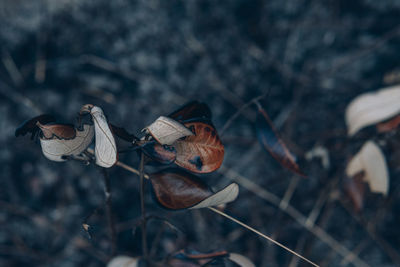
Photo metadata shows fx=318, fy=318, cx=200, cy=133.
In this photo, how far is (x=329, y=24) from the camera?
99 centimetres

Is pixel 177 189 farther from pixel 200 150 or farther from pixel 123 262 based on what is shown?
pixel 123 262

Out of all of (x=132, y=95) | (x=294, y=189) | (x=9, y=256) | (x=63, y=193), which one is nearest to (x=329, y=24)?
(x=294, y=189)

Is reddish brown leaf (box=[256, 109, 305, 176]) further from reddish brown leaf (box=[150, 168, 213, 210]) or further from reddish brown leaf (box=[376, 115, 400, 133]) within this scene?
reddish brown leaf (box=[376, 115, 400, 133])

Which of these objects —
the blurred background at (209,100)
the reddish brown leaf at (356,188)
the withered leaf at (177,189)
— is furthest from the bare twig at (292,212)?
the withered leaf at (177,189)

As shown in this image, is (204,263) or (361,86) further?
(361,86)

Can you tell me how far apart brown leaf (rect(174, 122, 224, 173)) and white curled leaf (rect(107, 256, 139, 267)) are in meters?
0.28

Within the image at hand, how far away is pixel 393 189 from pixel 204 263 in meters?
0.62

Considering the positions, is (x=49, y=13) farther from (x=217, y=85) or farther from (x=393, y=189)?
(x=393, y=189)

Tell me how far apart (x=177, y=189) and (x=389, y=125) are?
0.51 m

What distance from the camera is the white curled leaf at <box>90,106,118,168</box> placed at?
37cm

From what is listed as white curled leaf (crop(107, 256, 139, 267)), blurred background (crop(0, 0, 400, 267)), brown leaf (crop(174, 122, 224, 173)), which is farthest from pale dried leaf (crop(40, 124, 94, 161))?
blurred background (crop(0, 0, 400, 267))

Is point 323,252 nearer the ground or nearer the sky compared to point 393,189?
nearer the ground

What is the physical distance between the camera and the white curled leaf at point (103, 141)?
1.22 feet

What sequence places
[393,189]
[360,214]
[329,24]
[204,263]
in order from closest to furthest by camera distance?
Answer: [204,263]
[360,214]
[393,189]
[329,24]
